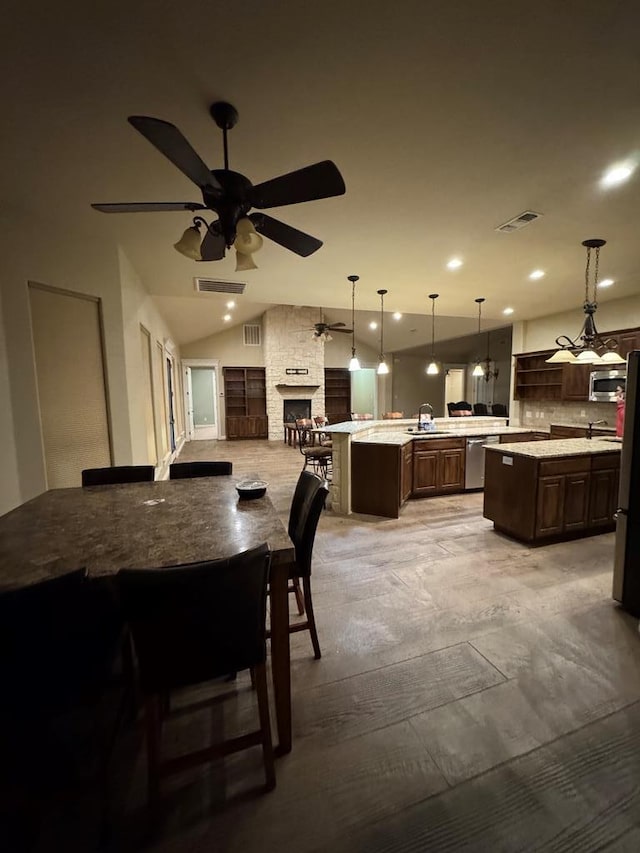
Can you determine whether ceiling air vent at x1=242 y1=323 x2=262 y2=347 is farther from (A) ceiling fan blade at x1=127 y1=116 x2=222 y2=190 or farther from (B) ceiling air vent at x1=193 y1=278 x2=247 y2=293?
(A) ceiling fan blade at x1=127 y1=116 x2=222 y2=190

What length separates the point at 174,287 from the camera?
4.53 m

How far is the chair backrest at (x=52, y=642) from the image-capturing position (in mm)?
957

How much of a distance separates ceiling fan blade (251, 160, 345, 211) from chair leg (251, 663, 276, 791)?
1968mm

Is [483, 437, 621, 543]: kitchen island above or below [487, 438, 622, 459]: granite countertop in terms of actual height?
below

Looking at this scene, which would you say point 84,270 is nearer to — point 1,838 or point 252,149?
point 252,149

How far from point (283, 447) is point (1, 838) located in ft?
27.2

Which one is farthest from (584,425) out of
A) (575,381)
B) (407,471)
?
(407,471)

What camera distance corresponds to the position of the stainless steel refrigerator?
Result: 2.23 meters

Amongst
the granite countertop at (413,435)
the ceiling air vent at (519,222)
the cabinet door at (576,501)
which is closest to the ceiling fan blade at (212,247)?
the ceiling air vent at (519,222)

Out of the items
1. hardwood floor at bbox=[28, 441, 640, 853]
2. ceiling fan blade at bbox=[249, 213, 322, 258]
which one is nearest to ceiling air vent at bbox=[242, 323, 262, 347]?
ceiling fan blade at bbox=[249, 213, 322, 258]

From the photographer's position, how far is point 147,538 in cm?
145

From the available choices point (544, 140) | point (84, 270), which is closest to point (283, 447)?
point (84, 270)

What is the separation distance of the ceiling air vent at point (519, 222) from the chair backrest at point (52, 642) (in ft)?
→ 11.5

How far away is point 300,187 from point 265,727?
2.20 m
